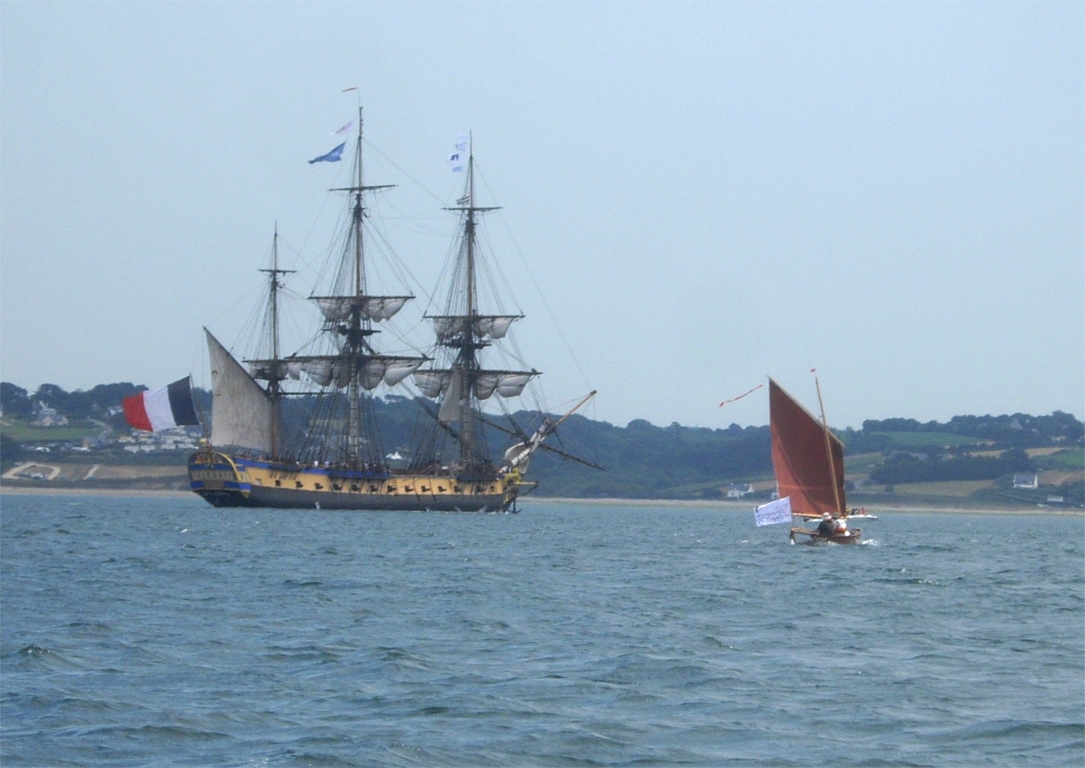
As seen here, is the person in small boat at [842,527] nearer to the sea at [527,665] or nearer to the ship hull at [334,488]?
the sea at [527,665]

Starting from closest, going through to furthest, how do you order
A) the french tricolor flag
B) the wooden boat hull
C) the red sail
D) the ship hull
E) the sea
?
1. the sea
2. the red sail
3. the wooden boat hull
4. the french tricolor flag
5. the ship hull

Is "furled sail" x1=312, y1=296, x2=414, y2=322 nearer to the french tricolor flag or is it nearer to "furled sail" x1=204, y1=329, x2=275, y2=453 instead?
"furled sail" x1=204, y1=329, x2=275, y2=453

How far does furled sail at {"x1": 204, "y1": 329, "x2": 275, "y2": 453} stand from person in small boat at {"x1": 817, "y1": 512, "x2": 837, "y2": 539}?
50.3 m

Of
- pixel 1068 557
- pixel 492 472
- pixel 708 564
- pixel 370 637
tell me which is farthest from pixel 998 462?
pixel 370 637

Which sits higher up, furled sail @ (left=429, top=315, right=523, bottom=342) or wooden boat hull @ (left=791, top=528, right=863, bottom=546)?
furled sail @ (left=429, top=315, right=523, bottom=342)

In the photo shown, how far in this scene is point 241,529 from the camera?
234ft

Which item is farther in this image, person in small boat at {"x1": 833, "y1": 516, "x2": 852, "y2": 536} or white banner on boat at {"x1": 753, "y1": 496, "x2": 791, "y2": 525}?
person in small boat at {"x1": 833, "y1": 516, "x2": 852, "y2": 536}

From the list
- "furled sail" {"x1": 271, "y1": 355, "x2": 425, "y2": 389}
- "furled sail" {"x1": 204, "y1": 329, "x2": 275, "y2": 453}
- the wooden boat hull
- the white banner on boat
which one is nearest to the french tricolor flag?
"furled sail" {"x1": 204, "y1": 329, "x2": 275, "y2": 453}

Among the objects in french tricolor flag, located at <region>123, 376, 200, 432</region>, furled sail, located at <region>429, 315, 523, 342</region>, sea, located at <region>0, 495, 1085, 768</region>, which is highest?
furled sail, located at <region>429, 315, 523, 342</region>

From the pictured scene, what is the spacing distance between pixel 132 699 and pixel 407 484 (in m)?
88.8

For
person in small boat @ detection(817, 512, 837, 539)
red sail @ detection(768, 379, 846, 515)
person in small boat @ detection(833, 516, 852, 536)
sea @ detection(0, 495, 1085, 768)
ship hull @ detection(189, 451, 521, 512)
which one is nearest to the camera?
sea @ detection(0, 495, 1085, 768)

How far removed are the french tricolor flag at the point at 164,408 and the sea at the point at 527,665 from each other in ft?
161

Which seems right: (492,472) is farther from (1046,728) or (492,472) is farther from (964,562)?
(1046,728)

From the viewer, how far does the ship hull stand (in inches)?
3996
